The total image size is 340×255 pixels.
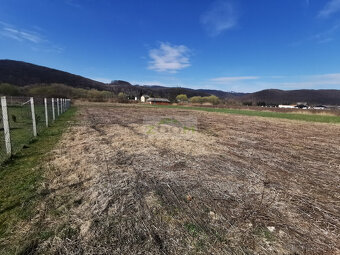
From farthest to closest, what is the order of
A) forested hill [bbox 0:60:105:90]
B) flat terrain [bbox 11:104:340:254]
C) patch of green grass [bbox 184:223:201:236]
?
forested hill [bbox 0:60:105:90]
patch of green grass [bbox 184:223:201:236]
flat terrain [bbox 11:104:340:254]

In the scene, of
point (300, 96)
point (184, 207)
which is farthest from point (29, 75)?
point (300, 96)

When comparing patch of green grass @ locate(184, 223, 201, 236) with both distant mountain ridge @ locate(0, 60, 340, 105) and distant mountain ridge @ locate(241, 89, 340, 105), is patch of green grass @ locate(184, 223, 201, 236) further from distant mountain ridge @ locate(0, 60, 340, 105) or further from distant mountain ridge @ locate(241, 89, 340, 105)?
distant mountain ridge @ locate(241, 89, 340, 105)

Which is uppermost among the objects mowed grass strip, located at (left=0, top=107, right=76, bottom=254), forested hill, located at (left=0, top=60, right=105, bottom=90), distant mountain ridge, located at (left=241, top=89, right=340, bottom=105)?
forested hill, located at (left=0, top=60, right=105, bottom=90)

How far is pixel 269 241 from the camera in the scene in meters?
1.93

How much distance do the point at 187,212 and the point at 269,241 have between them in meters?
1.03

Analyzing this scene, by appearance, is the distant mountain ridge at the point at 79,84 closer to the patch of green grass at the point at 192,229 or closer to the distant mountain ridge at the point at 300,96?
the distant mountain ridge at the point at 300,96

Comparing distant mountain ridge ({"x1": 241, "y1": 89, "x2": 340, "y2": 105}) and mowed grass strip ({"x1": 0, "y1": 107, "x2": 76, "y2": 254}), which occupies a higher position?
distant mountain ridge ({"x1": 241, "y1": 89, "x2": 340, "y2": 105})

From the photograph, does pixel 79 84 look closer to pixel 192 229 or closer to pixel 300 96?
pixel 192 229

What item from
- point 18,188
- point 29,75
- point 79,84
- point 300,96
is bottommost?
point 18,188

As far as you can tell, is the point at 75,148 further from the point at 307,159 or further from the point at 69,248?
the point at 307,159

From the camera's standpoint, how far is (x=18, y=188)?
2.92 m

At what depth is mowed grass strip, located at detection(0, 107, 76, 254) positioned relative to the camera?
2.10 metres

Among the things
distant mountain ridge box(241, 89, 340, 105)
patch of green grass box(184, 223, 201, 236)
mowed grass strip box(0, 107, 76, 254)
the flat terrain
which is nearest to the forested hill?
mowed grass strip box(0, 107, 76, 254)

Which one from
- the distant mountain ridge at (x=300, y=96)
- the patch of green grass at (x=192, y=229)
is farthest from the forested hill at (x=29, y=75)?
the distant mountain ridge at (x=300, y=96)
